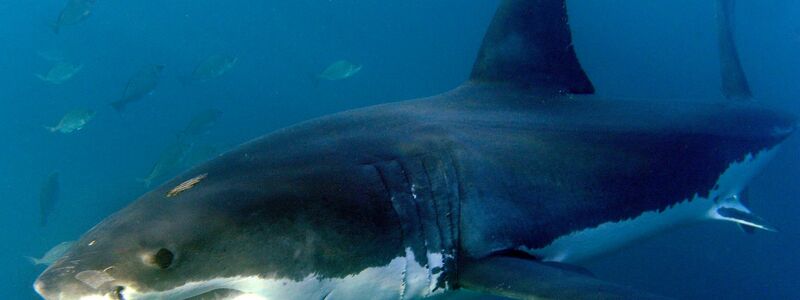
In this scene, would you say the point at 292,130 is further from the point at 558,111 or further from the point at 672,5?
the point at 672,5

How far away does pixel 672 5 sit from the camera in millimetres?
48406

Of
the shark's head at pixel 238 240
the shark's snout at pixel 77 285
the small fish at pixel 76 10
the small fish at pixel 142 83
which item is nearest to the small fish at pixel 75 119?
the small fish at pixel 142 83

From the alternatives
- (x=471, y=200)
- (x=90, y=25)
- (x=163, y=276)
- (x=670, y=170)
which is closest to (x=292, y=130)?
(x=471, y=200)

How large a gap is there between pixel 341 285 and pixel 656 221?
2713 millimetres

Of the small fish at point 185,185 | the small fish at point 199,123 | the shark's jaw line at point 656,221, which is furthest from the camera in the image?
the small fish at point 199,123

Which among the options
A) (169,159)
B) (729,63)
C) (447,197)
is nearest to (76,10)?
(169,159)

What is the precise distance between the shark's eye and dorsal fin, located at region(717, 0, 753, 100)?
6183 mm

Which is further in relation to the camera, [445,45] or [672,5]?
[672,5]

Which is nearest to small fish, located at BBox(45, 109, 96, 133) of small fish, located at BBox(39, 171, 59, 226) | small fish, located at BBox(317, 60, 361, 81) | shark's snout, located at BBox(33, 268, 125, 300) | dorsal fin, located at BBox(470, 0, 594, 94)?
small fish, located at BBox(39, 171, 59, 226)

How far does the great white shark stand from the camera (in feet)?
7.16

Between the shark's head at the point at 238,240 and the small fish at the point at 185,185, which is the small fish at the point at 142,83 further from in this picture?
the small fish at the point at 185,185

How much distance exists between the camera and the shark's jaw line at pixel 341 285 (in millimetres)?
2088

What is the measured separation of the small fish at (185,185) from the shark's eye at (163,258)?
42 centimetres

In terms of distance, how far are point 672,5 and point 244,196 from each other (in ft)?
174
